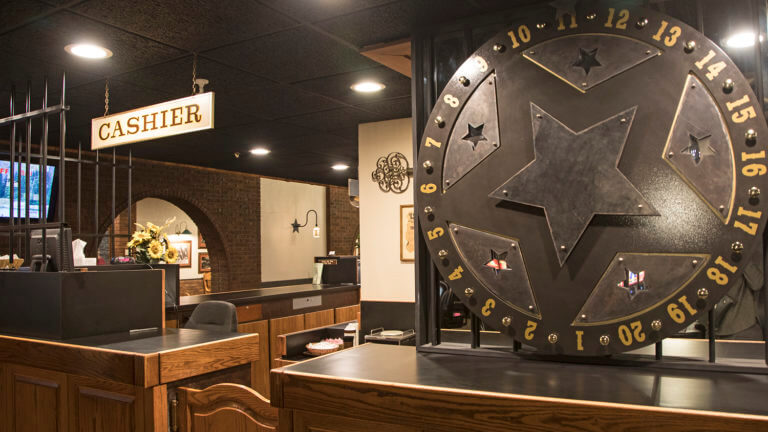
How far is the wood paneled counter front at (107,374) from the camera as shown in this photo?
86.3 inches

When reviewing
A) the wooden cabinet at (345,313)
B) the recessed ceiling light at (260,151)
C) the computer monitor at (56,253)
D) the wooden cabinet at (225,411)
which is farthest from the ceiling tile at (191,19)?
the wooden cabinet at (345,313)

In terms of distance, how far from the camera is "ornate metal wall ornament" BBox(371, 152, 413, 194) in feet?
14.1

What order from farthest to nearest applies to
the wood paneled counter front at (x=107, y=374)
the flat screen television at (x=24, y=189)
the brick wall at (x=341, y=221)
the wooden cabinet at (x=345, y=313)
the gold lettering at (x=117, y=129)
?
the brick wall at (x=341, y=221), the wooden cabinet at (x=345, y=313), the flat screen television at (x=24, y=189), the gold lettering at (x=117, y=129), the wood paneled counter front at (x=107, y=374)

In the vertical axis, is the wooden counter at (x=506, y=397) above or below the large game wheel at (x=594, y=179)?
below

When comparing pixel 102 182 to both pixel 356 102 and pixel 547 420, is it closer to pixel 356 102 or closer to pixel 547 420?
pixel 356 102

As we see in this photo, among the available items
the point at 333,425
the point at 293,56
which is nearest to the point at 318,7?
the point at 293,56

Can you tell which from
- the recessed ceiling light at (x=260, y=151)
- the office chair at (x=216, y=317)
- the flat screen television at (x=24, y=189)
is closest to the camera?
the office chair at (x=216, y=317)

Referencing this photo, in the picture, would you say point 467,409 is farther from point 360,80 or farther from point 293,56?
point 360,80

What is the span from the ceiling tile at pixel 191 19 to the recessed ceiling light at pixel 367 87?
1.07 m

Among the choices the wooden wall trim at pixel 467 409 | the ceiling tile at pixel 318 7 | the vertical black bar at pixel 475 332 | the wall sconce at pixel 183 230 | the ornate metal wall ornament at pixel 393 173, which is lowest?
the wooden wall trim at pixel 467 409

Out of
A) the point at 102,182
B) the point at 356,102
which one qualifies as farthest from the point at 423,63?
the point at 102,182

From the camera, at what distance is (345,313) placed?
6.44 meters

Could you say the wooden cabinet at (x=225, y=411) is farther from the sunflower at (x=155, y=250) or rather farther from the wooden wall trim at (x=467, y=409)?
the sunflower at (x=155, y=250)

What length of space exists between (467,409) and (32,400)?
221 cm
